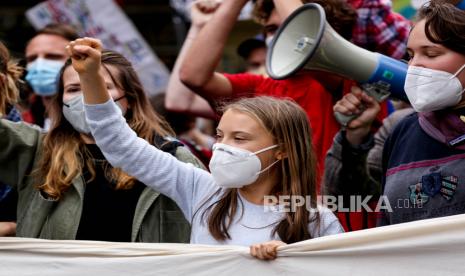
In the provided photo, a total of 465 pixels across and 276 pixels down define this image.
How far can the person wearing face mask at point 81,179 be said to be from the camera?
11.1ft

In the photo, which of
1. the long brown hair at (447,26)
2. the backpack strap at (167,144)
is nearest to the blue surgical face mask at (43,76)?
the backpack strap at (167,144)

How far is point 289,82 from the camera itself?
4.02 m

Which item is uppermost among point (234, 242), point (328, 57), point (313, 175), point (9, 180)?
point (328, 57)

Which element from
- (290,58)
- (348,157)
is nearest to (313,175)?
(348,157)

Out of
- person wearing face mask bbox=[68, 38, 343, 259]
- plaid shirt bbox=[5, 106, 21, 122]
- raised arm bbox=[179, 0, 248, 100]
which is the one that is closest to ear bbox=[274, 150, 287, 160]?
person wearing face mask bbox=[68, 38, 343, 259]

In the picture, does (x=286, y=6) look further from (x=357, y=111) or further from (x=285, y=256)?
(x=285, y=256)

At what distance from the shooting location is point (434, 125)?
2990mm

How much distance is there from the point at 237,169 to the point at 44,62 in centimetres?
226

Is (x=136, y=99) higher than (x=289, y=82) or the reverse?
the reverse

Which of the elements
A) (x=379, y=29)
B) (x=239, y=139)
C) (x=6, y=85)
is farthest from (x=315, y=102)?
(x=6, y=85)

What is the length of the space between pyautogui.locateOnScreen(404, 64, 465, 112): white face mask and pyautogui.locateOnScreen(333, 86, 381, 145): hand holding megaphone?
433 mm

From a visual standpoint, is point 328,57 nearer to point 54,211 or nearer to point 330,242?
point 330,242

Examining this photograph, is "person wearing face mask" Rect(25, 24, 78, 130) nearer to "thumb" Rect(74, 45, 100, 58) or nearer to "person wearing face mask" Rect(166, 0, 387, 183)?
"person wearing face mask" Rect(166, 0, 387, 183)

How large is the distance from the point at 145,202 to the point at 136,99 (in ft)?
1.45
